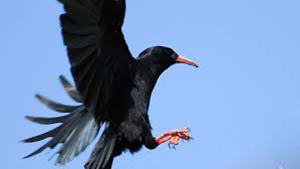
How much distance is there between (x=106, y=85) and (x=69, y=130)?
1.66m

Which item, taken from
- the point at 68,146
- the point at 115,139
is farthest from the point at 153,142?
the point at 68,146

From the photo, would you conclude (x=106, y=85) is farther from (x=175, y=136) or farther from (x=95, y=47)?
(x=175, y=136)

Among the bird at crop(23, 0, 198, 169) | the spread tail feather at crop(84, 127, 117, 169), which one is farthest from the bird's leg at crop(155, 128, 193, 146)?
the spread tail feather at crop(84, 127, 117, 169)

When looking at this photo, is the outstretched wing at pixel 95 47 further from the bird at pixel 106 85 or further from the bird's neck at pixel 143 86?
the bird's neck at pixel 143 86

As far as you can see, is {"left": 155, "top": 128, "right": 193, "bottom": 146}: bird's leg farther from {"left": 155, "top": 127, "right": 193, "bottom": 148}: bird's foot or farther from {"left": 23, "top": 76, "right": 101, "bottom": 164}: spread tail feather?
{"left": 23, "top": 76, "right": 101, "bottom": 164}: spread tail feather

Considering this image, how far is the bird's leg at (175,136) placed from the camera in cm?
1151

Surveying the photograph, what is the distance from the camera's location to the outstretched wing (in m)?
10.2

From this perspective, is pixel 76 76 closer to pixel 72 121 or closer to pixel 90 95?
pixel 90 95

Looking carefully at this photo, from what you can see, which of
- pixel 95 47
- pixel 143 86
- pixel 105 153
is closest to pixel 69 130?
pixel 105 153

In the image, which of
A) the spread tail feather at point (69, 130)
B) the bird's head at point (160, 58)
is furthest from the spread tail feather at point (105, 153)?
the bird's head at point (160, 58)

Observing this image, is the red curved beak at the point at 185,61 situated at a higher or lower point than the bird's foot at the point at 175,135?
higher

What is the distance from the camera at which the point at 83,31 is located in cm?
1026

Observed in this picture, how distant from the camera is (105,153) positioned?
36.2ft

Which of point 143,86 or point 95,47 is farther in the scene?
point 143,86
